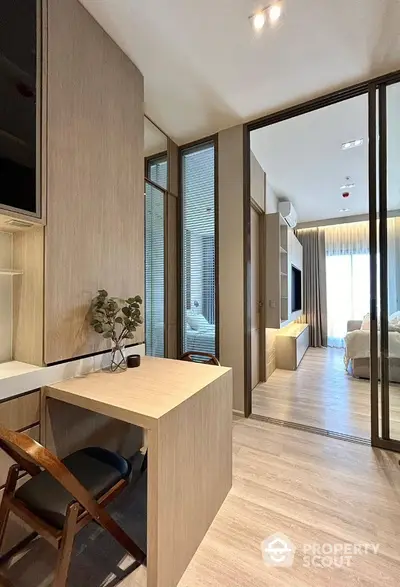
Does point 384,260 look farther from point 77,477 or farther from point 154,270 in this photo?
point 77,477

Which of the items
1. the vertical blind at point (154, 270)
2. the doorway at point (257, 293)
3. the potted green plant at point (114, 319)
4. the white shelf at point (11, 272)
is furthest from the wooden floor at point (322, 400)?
the white shelf at point (11, 272)

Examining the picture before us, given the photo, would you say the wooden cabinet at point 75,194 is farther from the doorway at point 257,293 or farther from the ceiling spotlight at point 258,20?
the doorway at point 257,293

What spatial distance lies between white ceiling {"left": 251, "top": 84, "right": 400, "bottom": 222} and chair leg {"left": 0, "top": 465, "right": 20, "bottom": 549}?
3.01m

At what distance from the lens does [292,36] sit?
5.97ft

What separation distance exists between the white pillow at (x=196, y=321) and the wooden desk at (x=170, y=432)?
4.20 ft

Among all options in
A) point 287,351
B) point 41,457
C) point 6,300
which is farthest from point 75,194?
point 287,351

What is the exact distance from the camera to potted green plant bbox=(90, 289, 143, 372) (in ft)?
5.24

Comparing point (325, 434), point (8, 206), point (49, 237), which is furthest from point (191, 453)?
point (325, 434)

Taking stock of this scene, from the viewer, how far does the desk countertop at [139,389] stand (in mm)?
1100

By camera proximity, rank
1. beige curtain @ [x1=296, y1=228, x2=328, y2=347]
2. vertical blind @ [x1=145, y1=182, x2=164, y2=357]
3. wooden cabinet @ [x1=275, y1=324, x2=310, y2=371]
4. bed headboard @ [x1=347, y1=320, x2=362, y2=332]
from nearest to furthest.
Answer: vertical blind @ [x1=145, y1=182, x2=164, y2=357] < wooden cabinet @ [x1=275, y1=324, x2=310, y2=371] < bed headboard @ [x1=347, y1=320, x2=362, y2=332] < beige curtain @ [x1=296, y1=228, x2=328, y2=347]

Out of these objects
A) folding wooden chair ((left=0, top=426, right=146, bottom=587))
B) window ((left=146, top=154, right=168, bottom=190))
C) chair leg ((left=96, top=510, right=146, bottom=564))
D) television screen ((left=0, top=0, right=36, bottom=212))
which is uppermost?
window ((left=146, top=154, right=168, bottom=190))

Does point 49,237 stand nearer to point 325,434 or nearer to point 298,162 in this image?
point 325,434

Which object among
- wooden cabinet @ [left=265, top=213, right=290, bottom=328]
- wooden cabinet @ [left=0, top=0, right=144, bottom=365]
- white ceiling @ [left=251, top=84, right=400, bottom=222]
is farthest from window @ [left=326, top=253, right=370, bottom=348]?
wooden cabinet @ [left=0, top=0, right=144, bottom=365]

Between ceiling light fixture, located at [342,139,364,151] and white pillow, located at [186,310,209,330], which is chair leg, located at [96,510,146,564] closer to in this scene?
white pillow, located at [186,310,209,330]
